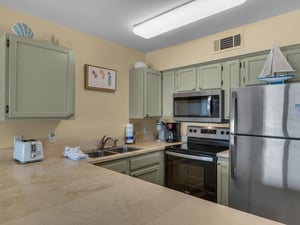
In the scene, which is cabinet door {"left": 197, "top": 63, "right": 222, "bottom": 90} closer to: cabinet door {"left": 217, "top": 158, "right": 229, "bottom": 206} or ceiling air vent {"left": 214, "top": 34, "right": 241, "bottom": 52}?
ceiling air vent {"left": 214, "top": 34, "right": 241, "bottom": 52}

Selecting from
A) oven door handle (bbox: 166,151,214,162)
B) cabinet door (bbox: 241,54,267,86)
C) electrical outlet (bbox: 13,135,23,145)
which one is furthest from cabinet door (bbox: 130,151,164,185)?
cabinet door (bbox: 241,54,267,86)

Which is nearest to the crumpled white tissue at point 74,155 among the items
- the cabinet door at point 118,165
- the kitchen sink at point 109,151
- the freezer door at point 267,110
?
the cabinet door at point 118,165

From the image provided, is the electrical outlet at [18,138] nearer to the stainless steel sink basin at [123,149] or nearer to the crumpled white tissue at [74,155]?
the crumpled white tissue at [74,155]

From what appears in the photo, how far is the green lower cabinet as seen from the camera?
7.61 feet

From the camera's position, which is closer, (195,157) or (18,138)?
(18,138)

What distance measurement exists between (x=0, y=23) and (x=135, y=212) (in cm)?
221

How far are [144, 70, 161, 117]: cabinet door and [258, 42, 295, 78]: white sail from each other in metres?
1.58

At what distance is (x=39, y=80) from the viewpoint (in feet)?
6.29

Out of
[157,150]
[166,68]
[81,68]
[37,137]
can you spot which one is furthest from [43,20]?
[157,150]

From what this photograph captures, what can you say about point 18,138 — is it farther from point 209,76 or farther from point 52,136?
Answer: point 209,76

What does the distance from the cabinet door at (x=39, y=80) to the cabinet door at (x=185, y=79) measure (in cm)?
158

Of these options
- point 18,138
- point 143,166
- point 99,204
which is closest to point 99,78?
point 18,138

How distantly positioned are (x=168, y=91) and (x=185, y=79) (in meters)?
0.35

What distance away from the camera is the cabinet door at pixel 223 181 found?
219cm
